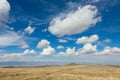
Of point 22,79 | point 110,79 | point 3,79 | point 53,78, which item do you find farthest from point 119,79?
point 3,79

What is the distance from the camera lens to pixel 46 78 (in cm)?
5453

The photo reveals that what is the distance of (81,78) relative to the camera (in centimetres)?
5416

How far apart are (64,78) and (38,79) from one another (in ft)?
24.6

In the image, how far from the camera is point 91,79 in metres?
52.9

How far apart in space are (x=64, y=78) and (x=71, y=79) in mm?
2198

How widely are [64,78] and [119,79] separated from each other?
1552cm

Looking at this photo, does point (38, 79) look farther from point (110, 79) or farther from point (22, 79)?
point (110, 79)

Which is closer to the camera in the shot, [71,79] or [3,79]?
[71,79]

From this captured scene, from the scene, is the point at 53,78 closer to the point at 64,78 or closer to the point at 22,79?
the point at 64,78

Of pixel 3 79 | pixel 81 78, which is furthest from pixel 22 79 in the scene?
pixel 81 78

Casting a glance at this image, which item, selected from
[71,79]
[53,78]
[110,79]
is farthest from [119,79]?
[53,78]

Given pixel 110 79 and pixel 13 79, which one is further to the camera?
pixel 13 79

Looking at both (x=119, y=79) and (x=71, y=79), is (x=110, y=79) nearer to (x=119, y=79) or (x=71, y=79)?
(x=119, y=79)

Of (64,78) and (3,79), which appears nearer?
(64,78)
